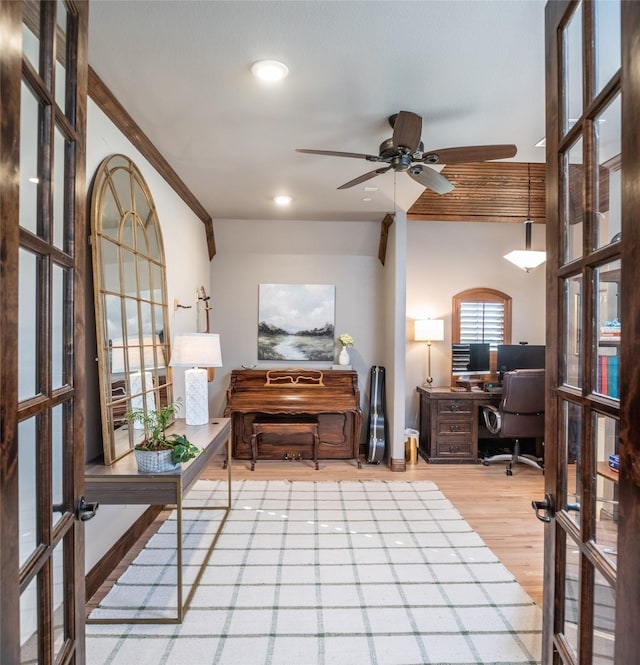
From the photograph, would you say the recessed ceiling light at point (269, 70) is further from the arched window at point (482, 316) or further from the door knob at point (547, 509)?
the arched window at point (482, 316)

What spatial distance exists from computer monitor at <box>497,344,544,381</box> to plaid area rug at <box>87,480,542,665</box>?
2.27 m

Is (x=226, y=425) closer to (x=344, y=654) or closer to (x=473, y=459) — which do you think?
(x=344, y=654)

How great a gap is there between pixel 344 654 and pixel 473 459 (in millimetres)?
3380

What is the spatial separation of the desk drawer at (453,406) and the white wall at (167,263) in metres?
2.73

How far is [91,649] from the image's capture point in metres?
1.93

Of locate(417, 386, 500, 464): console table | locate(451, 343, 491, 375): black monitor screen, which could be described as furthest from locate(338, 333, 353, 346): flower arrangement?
locate(451, 343, 491, 375): black monitor screen

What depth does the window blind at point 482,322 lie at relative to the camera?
5.55 m

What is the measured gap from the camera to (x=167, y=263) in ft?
11.7

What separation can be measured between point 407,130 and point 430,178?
1.91 feet

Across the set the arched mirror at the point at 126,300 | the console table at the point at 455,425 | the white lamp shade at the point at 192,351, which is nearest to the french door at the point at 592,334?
the arched mirror at the point at 126,300

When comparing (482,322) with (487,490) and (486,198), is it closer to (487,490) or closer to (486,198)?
(486,198)

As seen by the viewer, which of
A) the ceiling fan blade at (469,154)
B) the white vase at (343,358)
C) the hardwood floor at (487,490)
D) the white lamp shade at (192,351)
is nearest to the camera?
the ceiling fan blade at (469,154)

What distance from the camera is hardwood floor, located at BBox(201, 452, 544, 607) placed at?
281 cm

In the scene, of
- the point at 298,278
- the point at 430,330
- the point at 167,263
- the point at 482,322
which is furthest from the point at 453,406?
the point at 167,263
